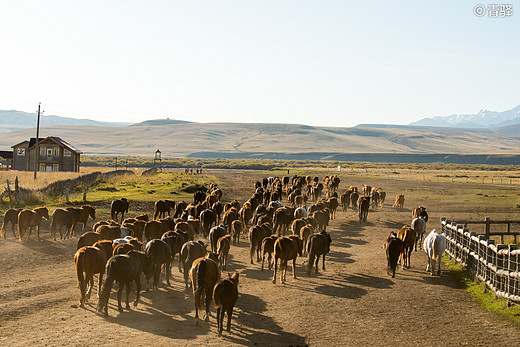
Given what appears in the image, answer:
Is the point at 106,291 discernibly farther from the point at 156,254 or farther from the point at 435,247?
the point at 435,247

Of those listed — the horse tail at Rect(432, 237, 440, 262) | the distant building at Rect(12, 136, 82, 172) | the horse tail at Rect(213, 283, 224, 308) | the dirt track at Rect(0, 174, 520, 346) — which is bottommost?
the dirt track at Rect(0, 174, 520, 346)

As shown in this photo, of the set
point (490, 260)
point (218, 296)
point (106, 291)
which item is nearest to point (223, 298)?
point (218, 296)

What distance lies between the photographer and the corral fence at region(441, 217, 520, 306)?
13.0m

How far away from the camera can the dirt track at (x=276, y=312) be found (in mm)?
10984

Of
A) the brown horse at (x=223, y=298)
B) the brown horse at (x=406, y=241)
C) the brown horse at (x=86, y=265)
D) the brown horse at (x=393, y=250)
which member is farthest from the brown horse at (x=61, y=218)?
the brown horse at (x=406, y=241)

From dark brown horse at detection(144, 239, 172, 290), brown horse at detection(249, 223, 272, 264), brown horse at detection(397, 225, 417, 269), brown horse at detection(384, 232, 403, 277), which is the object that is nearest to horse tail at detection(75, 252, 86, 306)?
dark brown horse at detection(144, 239, 172, 290)

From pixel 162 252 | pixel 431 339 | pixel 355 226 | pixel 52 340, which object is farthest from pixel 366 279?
pixel 355 226

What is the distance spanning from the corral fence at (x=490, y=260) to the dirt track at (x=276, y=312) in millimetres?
802

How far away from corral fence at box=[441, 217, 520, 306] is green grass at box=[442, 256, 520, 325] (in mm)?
170

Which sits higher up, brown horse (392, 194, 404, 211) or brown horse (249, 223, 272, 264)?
brown horse (392, 194, 404, 211)

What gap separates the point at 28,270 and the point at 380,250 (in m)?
13.4

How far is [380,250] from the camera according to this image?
70.4ft

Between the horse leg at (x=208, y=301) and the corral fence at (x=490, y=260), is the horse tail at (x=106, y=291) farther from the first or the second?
the corral fence at (x=490, y=260)

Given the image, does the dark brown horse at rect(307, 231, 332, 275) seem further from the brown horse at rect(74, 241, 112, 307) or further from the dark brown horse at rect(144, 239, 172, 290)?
the brown horse at rect(74, 241, 112, 307)
